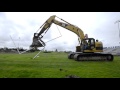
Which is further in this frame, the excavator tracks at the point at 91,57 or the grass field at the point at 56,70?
the excavator tracks at the point at 91,57

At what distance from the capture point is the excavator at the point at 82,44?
19.5 metres

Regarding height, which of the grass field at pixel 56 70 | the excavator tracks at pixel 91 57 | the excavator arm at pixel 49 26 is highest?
the excavator arm at pixel 49 26

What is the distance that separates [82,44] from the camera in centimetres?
2166

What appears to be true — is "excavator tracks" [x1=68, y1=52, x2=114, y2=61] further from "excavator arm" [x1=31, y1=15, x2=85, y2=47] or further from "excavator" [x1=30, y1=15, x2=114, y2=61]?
"excavator arm" [x1=31, y1=15, x2=85, y2=47]

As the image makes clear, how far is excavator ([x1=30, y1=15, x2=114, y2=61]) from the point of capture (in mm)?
19453

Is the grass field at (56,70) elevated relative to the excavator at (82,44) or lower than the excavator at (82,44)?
lower

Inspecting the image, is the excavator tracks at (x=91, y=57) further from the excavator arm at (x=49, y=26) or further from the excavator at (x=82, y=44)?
the excavator arm at (x=49, y=26)

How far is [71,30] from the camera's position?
22.4 metres

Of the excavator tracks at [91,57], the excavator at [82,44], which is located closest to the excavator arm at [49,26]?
the excavator at [82,44]

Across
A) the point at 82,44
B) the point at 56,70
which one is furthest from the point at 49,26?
the point at 56,70

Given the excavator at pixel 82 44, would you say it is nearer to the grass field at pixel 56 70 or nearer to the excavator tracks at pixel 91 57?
the excavator tracks at pixel 91 57

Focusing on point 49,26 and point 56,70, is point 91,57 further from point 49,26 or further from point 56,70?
point 56,70

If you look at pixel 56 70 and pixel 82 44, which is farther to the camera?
pixel 82 44
